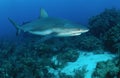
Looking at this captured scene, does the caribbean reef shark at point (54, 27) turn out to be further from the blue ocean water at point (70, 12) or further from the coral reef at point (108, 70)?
the blue ocean water at point (70, 12)

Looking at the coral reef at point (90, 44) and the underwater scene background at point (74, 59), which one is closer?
the underwater scene background at point (74, 59)

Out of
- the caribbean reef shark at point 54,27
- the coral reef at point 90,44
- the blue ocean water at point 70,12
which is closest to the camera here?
the caribbean reef shark at point 54,27

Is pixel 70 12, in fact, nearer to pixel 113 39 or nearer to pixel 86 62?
pixel 113 39

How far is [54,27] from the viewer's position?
27.8 ft

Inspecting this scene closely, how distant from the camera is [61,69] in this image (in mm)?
9555

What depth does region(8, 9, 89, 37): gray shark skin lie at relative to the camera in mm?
7902

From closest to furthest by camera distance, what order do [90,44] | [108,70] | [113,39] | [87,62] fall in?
[108,70]
[87,62]
[113,39]
[90,44]

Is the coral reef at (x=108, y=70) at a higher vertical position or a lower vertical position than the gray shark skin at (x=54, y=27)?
lower

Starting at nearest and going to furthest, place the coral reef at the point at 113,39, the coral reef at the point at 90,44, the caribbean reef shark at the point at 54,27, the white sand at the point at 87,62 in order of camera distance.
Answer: the caribbean reef shark at the point at 54,27, the white sand at the point at 87,62, the coral reef at the point at 113,39, the coral reef at the point at 90,44

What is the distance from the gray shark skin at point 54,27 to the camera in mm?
7902

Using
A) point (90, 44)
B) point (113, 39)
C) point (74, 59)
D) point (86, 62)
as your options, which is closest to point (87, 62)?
point (86, 62)

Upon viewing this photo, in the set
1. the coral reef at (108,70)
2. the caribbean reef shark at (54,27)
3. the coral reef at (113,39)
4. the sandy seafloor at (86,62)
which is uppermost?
the caribbean reef shark at (54,27)

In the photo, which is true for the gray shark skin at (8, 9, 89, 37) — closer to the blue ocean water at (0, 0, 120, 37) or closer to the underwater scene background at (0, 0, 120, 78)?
the underwater scene background at (0, 0, 120, 78)

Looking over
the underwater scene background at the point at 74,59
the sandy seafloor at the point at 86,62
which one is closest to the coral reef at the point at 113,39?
the underwater scene background at the point at 74,59
